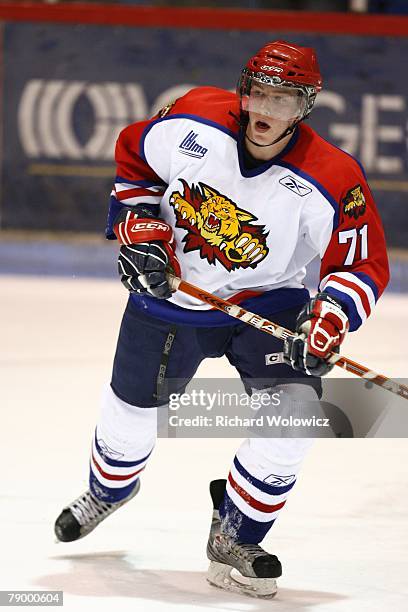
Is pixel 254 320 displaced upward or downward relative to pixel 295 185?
downward

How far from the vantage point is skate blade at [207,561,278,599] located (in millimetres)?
2635

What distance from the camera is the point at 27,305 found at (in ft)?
18.3

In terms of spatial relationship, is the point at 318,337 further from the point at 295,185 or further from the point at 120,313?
the point at 120,313

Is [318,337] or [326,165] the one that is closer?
[318,337]

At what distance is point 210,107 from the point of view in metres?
2.75

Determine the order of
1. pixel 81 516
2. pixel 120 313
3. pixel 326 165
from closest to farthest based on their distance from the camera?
pixel 326 165 → pixel 81 516 → pixel 120 313

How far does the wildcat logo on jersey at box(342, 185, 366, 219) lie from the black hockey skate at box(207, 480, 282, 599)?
28.9 inches

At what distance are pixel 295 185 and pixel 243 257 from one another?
0.19 m

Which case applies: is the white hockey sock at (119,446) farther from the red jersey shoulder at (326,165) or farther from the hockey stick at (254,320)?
the red jersey shoulder at (326,165)

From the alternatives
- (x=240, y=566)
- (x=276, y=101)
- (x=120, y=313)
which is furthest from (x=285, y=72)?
(x=120, y=313)

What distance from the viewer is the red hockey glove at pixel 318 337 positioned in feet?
8.23

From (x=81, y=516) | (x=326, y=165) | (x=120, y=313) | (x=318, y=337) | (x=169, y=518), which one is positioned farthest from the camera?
(x=120, y=313)

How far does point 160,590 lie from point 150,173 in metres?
0.89

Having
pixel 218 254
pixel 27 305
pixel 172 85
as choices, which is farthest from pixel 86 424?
pixel 172 85
